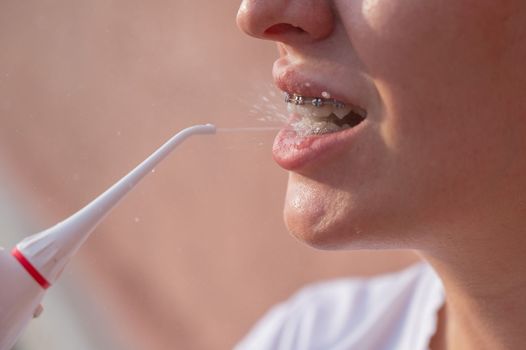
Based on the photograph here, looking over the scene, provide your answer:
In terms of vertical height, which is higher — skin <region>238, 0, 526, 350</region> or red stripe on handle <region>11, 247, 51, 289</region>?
red stripe on handle <region>11, 247, 51, 289</region>

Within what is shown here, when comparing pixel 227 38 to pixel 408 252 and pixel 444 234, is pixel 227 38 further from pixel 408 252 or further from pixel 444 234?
pixel 444 234

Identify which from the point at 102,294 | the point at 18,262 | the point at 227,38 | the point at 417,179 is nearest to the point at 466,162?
the point at 417,179

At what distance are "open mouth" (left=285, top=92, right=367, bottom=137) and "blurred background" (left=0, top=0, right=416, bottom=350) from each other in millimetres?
100

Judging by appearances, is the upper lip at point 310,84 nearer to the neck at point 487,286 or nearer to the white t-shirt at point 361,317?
the neck at point 487,286

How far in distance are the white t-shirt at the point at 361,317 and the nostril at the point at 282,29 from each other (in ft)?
1.39

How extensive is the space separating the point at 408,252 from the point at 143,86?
764 millimetres

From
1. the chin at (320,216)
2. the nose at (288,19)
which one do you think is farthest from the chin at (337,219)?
the nose at (288,19)

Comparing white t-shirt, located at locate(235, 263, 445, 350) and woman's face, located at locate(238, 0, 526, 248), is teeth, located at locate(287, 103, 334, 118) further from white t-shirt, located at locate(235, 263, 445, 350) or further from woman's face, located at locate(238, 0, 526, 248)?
white t-shirt, located at locate(235, 263, 445, 350)

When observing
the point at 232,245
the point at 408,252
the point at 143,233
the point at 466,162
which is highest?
the point at 466,162

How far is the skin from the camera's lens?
601mm

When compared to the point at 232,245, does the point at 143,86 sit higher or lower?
higher

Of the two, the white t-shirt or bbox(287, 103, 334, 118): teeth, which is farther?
the white t-shirt

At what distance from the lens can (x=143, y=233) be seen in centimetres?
172

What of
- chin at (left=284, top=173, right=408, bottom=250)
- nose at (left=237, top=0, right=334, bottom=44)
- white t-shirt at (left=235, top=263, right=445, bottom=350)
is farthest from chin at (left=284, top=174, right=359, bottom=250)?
white t-shirt at (left=235, top=263, right=445, bottom=350)
